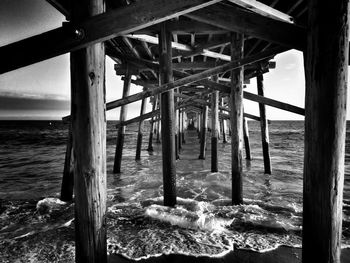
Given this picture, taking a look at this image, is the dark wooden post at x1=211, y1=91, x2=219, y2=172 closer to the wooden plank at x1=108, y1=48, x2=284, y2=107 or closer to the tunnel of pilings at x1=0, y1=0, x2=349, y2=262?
the wooden plank at x1=108, y1=48, x2=284, y2=107

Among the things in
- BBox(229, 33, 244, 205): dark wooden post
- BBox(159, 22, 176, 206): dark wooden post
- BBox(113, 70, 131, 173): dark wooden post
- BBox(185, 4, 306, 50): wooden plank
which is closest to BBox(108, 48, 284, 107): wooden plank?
BBox(159, 22, 176, 206): dark wooden post

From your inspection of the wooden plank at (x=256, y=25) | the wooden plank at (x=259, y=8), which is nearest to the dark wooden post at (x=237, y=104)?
the wooden plank at (x=259, y=8)

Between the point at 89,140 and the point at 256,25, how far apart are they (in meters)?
1.74

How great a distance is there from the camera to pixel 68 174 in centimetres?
408

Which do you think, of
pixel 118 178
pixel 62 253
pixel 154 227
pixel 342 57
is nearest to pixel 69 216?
pixel 62 253

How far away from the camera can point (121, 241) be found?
2.90 meters

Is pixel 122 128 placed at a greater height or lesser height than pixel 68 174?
greater

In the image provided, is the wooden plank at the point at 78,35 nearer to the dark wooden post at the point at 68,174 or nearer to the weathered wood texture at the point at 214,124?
the dark wooden post at the point at 68,174

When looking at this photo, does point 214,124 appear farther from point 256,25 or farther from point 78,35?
point 78,35

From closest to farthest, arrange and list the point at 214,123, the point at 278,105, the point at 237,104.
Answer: the point at 278,105
the point at 237,104
the point at 214,123

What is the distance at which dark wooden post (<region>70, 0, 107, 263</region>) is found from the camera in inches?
65.6

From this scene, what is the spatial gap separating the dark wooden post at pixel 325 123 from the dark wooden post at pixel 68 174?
11.8 feet

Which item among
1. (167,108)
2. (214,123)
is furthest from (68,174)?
(214,123)

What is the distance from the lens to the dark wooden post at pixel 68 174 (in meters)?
3.85
